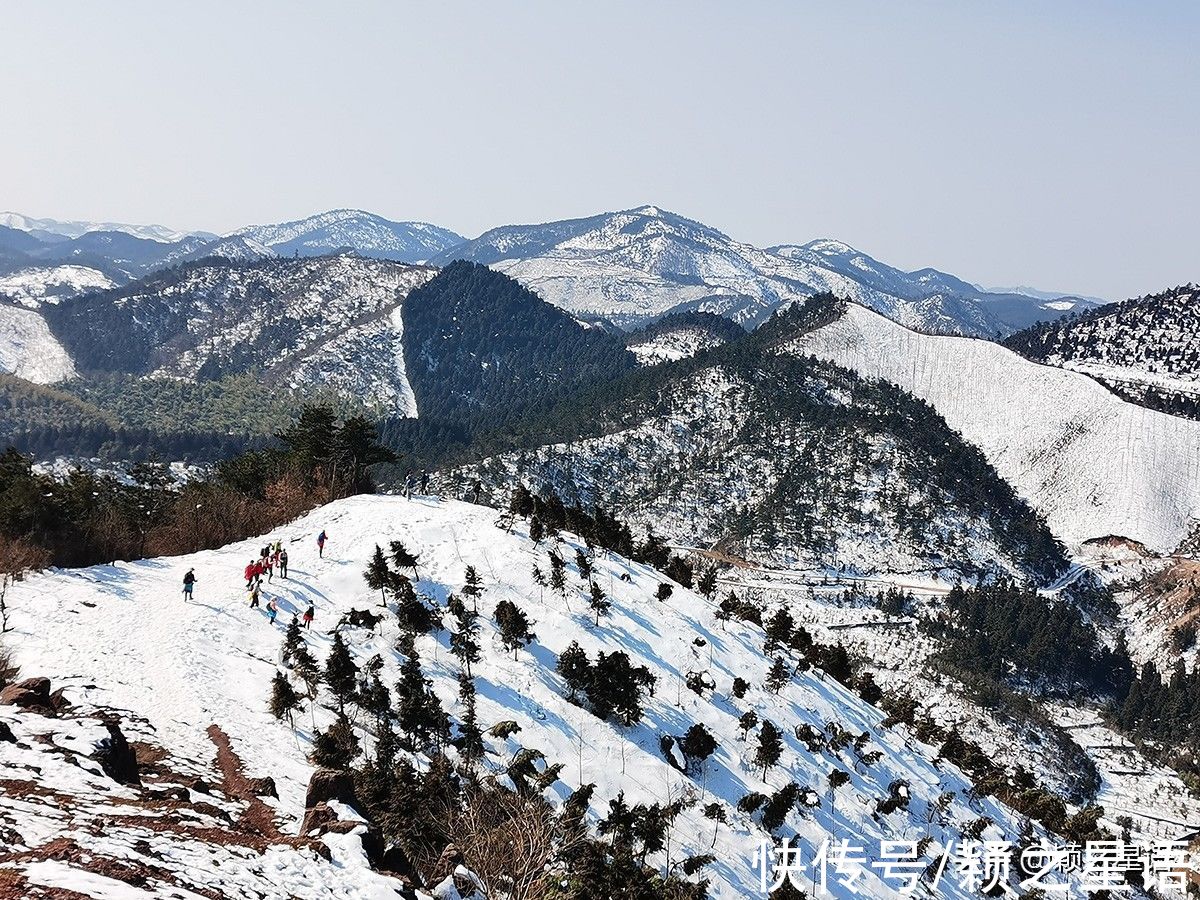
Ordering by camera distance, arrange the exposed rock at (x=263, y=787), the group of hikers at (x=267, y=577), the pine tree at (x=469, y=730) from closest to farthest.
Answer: the exposed rock at (x=263, y=787)
the pine tree at (x=469, y=730)
the group of hikers at (x=267, y=577)

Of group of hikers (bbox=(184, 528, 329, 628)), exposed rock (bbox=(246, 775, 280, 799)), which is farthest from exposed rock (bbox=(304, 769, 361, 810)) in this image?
group of hikers (bbox=(184, 528, 329, 628))

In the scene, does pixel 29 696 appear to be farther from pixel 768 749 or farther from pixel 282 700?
pixel 768 749

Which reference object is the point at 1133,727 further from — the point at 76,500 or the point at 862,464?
the point at 76,500

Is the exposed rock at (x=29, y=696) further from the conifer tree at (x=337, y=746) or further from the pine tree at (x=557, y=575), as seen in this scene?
the pine tree at (x=557, y=575)

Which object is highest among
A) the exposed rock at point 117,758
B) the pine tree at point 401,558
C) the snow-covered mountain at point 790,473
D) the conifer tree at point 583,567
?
the exposed rock at point 117,758

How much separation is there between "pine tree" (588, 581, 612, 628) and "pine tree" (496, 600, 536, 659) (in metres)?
4.61

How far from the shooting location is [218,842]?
1445cm

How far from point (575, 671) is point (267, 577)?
16.1m

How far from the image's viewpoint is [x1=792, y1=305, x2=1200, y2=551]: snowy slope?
154 m

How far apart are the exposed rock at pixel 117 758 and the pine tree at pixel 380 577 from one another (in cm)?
1653

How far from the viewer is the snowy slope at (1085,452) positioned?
154 metres

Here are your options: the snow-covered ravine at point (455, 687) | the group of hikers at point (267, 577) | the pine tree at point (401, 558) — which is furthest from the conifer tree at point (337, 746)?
the pine tree at point (401, 558)

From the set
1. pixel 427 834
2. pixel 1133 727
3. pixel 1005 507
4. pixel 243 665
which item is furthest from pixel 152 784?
pixel 1005 507

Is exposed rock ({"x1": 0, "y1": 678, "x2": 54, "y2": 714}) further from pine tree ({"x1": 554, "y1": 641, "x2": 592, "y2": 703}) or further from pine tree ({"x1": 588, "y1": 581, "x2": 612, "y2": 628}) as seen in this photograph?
pine tree ({"x1": 588, "y1": 581, "x2": 612, "y2": 628})
